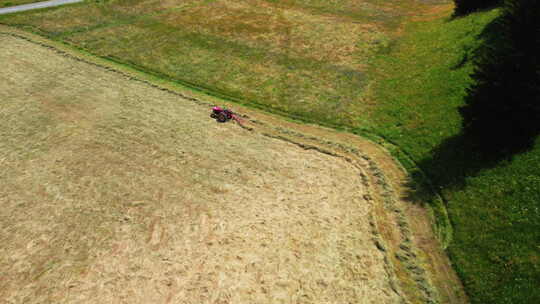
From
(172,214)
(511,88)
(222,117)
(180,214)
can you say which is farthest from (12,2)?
(511,88)

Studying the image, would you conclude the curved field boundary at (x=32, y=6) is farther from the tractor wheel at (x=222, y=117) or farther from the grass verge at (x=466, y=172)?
the grass verge at (x=466, y=172)

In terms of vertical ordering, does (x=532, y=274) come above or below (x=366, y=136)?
above

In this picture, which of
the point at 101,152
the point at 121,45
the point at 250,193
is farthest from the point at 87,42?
the point at 250,193

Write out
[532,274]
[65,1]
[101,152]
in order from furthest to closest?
[65,1] < [101,152] < [532,274]

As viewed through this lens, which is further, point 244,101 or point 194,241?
point 244,101

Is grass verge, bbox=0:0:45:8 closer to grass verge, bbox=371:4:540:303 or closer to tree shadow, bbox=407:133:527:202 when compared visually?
grass verge, bbox=371:4:540:303

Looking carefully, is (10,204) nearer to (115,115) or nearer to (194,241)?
(115,115)

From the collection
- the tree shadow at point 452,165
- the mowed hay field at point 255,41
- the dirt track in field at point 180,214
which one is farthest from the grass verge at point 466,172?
the mowed hay field at point 255,41
